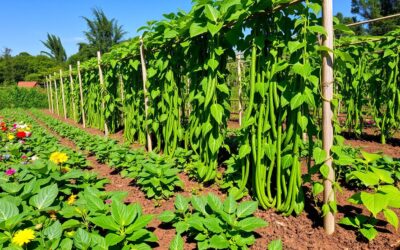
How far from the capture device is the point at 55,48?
49281 millimetres

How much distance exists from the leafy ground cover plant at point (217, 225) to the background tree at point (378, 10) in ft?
108

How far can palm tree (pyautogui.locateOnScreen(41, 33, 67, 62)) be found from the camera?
48500 mm

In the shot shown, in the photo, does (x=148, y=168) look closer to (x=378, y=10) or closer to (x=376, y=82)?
(x=376, y=82)

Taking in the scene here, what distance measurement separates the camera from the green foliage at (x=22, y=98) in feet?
76.1

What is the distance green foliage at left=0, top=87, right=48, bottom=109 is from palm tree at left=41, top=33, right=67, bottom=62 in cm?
2682

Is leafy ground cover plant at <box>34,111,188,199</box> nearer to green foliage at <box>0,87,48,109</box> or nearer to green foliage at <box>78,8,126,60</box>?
green foliage at <box>0,87,48,109</box>

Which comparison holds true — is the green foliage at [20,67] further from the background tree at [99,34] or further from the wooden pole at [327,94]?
the wooden pole at [327,94]

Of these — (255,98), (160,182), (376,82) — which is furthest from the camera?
(376,82)

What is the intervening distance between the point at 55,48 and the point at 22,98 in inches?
1133

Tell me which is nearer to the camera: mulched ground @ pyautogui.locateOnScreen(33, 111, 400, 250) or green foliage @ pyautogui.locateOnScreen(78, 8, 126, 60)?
mulched ground @ pyautogui.locateOnScreen(33, 111, 400, 250)

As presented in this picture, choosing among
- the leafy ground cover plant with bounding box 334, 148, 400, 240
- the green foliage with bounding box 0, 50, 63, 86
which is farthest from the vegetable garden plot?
the green foliage with bounding box 0, 50, 63, 86

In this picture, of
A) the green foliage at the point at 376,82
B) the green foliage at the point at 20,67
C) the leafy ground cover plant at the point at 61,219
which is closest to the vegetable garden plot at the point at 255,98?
the leafy ground cover plant at the point at 61,219

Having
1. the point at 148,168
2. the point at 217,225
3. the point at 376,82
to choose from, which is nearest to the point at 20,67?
the point at 376,82

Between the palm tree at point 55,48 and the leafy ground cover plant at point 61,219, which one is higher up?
the palm tree at point 55,48
